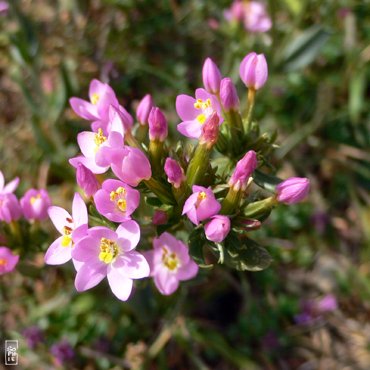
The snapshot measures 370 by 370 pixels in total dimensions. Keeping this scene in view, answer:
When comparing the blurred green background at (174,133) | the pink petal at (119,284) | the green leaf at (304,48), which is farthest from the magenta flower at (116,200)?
the green leaf at (304,48)

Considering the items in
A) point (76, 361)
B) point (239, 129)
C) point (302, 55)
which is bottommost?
point (76, 361)

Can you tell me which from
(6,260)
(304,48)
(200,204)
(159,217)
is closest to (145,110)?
(159,217)

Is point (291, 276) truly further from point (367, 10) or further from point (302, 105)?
point (367, 10)

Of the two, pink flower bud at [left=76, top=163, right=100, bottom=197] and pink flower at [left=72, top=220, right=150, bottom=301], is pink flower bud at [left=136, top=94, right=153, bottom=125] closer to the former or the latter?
pink flower bud at [left=76, top=163, right=100, bottom=197]

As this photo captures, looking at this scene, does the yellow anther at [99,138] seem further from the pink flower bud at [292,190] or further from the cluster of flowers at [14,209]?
the pink flower bud at [292,190]

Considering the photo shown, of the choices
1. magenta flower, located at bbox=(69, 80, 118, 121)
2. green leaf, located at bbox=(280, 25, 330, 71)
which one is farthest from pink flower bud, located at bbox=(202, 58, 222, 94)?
green leaf, located at bbox=(280, 25, 330, 71)

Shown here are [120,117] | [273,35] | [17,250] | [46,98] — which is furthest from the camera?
[46,98]

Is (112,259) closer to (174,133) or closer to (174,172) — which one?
(174,172)

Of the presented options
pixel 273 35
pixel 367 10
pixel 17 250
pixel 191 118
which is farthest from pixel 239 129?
pixel 367 10
